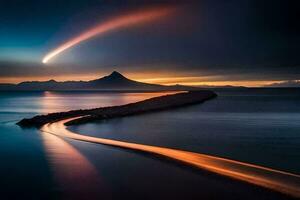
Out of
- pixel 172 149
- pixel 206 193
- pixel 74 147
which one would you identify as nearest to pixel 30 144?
pixel 74 147

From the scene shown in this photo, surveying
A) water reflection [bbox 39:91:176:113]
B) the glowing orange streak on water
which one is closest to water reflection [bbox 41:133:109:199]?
the glowing orange streak on water

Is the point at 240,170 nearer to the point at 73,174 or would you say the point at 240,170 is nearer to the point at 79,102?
the point at 73,174

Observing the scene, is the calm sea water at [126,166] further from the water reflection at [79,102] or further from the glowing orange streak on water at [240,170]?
the water reflection at [79,102]

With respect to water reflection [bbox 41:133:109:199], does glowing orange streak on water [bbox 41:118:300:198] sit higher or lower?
lower

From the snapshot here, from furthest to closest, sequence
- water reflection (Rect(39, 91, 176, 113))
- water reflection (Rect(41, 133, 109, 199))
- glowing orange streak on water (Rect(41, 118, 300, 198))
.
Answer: water reflection (Rect(39, 91, 176, 113))
glowing orange streak on water (Rect(41, 118, 300, 198))
water reflection (Rect(41, 133, 109, 199))

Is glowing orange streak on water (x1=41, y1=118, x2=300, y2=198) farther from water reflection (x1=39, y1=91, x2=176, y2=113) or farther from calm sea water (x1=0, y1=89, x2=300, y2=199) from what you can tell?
water reflection (x1=39, y1=91, x2=176, y2=113)

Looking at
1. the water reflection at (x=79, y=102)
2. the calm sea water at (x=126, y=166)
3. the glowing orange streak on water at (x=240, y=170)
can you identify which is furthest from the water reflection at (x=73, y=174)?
the water reflection at (x=79, y=102)

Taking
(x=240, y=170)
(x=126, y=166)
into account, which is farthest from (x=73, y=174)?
(x=240, y=170)

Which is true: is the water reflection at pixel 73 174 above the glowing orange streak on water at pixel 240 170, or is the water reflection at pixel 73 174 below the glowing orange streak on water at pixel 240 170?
above

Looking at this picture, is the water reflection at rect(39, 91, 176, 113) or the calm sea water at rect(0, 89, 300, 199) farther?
the water reflection at rect(39, 91, 176, 113)
